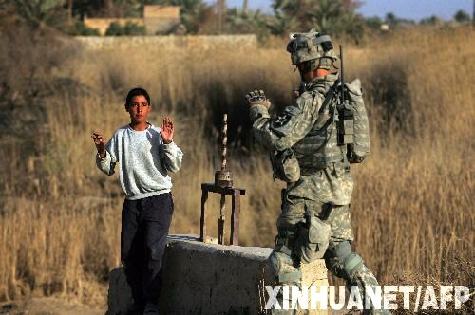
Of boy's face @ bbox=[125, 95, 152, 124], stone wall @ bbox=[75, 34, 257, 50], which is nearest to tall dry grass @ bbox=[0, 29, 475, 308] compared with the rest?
boy's face @ bbox=[125, 95, 152, 124]

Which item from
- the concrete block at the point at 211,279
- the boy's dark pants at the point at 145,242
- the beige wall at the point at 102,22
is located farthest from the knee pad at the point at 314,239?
the beige wall at the point at 102,22

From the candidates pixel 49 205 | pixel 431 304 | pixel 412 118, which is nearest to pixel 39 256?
pixel 49 205

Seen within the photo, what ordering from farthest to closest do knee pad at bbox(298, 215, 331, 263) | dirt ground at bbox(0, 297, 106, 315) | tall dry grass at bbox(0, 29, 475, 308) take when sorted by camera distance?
dirt ground at bbox(0, 297, 106, 315)
tall dry grass at bbox(0, 29, 475, 308)
knee pad at bbox(298, 215, 331, 263)

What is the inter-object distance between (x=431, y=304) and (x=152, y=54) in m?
14.5

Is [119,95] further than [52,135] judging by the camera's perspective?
Yes

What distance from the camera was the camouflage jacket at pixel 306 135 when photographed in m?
4.32

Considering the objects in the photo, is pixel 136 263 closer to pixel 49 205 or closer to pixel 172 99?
pixel 49 205

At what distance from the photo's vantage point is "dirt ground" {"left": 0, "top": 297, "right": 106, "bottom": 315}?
741 centimetres

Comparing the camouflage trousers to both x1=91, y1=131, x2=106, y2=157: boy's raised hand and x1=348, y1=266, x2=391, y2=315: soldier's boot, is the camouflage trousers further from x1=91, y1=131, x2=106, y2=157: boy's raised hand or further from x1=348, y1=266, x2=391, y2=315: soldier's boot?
x1=91, y1=131, x2=106, y2=157: boy's raised hand

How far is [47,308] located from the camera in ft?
24.7

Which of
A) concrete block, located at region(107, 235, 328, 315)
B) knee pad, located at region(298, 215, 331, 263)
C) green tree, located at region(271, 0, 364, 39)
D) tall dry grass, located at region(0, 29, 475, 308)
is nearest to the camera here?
knee pad, located at region(298, 215, 331, 263)

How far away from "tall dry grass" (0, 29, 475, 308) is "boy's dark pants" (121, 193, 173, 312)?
1.48 meters

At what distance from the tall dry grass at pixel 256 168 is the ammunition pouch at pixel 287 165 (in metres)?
1.54

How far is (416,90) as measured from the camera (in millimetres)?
12375
